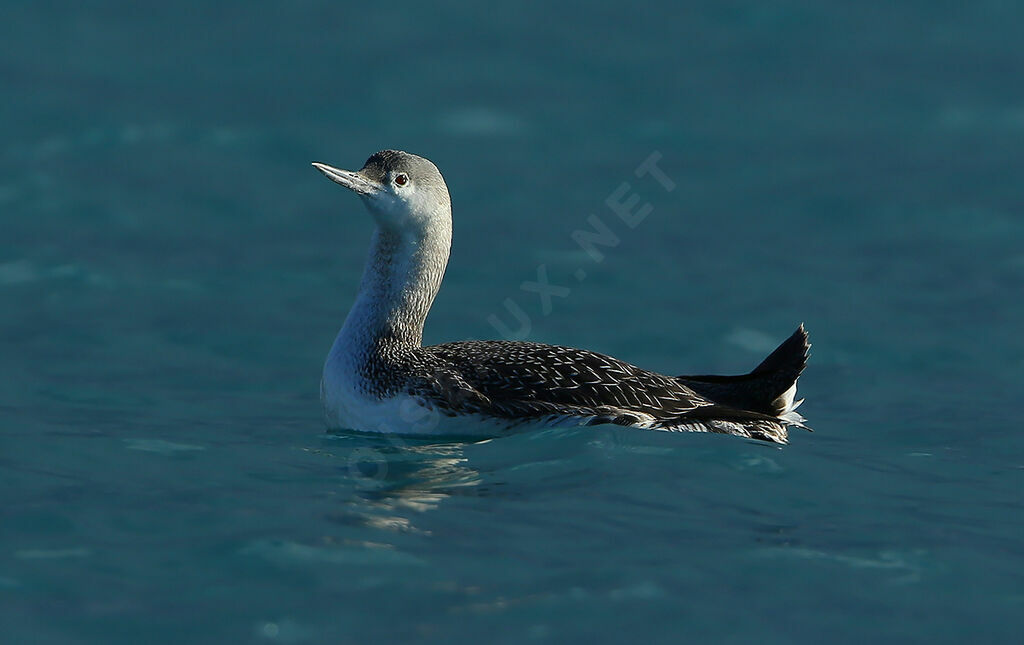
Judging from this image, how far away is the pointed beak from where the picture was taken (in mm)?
9992

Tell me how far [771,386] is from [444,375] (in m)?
2.19

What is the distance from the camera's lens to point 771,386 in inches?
427

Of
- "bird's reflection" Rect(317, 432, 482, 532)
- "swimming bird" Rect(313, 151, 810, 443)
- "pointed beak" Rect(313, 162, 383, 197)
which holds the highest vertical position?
"pointed beak" Rect(313, 162, 383, 197)

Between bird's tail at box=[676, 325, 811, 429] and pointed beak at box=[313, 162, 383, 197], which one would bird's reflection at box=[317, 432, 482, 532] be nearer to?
pointed beak at box=[313, 162, 383, 197]

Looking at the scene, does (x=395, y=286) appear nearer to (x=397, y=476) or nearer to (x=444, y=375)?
(x=444, y=375)

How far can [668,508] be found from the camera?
28.8 ft

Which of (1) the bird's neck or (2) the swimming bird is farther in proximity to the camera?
(1) the bird's neck

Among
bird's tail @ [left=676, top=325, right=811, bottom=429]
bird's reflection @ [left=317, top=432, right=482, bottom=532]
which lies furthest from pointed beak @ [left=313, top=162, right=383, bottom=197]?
bird's tail @ [left=676, top=325, right=811, bottom=429]

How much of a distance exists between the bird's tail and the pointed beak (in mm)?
2521

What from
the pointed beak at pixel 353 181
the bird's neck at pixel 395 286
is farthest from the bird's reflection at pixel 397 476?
the pointed beak at pixel 353 181

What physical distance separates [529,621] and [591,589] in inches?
16.8

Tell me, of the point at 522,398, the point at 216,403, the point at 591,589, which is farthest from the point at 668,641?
the point at 216,403

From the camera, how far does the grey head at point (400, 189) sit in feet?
33.8

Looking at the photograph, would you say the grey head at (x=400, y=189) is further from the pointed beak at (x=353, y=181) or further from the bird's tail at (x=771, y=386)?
the bird's tail at (x=771, y=386)
